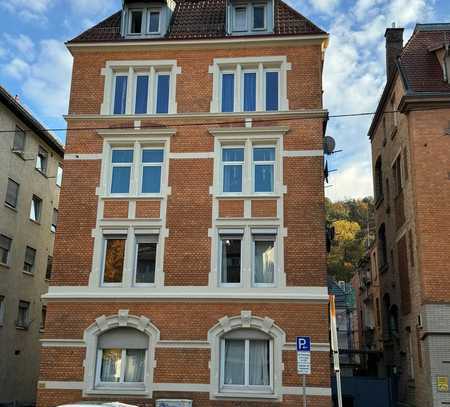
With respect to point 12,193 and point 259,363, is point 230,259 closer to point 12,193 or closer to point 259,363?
point 259,363

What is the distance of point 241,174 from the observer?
67.5ft

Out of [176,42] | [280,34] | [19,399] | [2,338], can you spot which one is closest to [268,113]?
[280,34]

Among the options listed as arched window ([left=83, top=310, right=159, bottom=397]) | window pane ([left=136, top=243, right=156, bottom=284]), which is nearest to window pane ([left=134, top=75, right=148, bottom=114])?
window pane ([left=136, top=243, right=156, bottom=284])

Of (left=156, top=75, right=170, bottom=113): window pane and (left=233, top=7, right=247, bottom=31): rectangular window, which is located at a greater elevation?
(left=233, top=7, right=247, bottom=31): rectangular window

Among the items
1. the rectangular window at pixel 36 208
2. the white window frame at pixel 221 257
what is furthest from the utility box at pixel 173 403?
the rectangular window at pixel 36 208

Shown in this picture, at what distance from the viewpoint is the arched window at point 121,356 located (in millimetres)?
19000

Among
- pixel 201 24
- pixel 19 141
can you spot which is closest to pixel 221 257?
pixel 201 24

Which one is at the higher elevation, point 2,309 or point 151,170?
point 151,170

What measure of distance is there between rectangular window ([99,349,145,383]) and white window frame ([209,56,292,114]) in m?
9.01

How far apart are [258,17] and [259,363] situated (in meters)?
13.1

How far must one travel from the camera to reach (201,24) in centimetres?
2297

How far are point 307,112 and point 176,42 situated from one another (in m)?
5.70

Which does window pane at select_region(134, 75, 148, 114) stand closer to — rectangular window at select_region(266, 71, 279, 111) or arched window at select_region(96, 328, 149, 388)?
rectangular window at select_region(266, 71, 279, 111)

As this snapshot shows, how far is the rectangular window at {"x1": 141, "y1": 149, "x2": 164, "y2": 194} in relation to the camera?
67.8 ft
